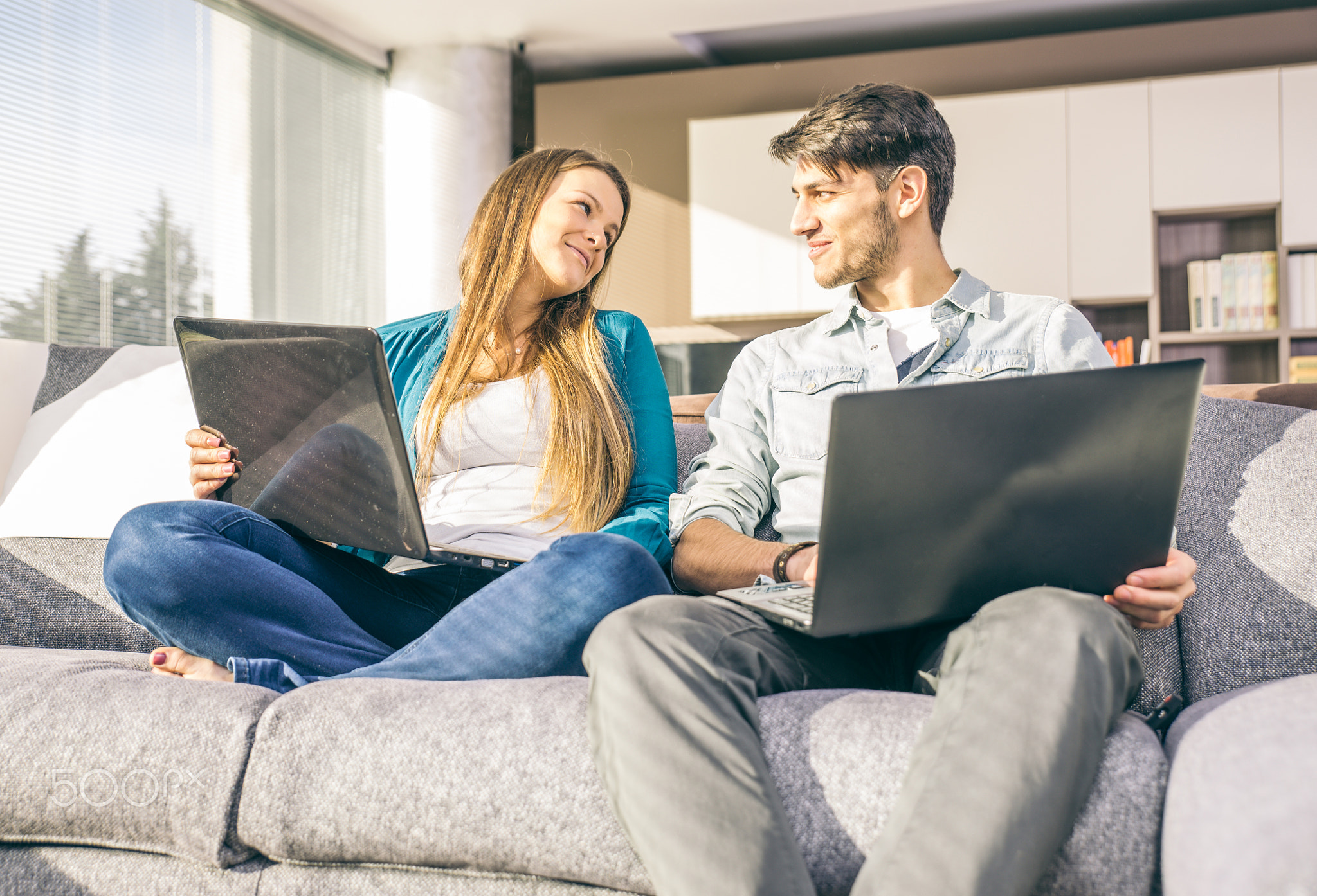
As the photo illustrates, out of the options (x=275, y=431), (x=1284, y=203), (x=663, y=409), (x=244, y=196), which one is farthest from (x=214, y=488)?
(x=1284, y=203)

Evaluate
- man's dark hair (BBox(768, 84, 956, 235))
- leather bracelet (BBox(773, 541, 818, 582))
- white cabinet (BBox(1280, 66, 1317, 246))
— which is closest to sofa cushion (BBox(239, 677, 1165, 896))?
leather bracelet (BBox(773, 541, 818, 582))

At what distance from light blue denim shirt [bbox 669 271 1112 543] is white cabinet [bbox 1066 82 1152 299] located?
10.4ft

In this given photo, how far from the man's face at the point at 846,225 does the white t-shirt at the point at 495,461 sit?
1.65 feet

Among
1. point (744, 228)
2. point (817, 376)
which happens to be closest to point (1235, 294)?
point (744, 228)

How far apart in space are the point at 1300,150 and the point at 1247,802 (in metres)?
4.35

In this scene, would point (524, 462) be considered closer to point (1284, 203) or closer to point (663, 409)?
point (663, 409)

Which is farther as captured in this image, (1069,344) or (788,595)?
(1069,344)

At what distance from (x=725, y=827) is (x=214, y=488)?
95 cm

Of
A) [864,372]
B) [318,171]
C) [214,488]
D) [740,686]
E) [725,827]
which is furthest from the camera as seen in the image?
[318,171]

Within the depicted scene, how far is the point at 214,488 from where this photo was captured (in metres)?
1.36

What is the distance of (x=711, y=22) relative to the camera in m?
4.69

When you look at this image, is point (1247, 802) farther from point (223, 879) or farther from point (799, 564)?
point (223, 879)

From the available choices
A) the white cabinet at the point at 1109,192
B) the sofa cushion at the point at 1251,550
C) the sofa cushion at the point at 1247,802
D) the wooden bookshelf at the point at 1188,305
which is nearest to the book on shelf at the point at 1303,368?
the wooden bookshelf at the point at 1188,305

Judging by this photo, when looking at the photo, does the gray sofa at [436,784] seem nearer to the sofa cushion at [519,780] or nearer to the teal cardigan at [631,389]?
the sofa cushion at [519,780]
